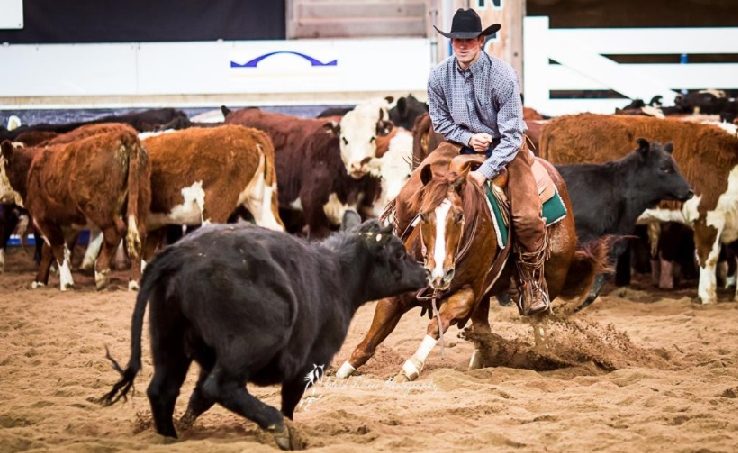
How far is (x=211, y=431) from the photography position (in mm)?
5516

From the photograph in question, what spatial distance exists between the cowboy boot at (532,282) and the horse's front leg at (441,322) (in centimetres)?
52

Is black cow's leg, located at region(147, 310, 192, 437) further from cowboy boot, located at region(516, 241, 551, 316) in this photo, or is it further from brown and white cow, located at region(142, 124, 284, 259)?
brown and white cow, located at region(142, 124, 284, 259)

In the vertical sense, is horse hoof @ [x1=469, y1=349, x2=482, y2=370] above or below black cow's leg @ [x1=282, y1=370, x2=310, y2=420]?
below

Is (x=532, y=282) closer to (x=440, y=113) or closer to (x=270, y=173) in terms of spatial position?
(x=440, y=113)

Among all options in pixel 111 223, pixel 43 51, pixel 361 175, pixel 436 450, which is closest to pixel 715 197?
pixel 361 175

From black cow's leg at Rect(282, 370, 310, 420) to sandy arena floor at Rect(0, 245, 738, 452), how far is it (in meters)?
0.16

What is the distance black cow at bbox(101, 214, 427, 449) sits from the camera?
4.91 m

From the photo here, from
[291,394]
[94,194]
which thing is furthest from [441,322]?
[94,194]

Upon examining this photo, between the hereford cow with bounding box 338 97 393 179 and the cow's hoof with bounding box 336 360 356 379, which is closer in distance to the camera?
the cow's hoof with bounding box 336 360 356 379

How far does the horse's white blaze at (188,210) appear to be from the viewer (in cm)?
1241

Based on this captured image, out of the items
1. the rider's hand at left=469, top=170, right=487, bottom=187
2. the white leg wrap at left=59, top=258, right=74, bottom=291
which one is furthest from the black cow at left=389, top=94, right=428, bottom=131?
the rider's hand at left=469, top=170, right=487, bottom=187

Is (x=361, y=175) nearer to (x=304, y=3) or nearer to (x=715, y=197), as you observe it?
(x=715, y=197)

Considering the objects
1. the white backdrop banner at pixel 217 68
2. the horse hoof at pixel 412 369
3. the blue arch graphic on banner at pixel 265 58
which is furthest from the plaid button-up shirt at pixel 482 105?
the blue arch graphic on banner at pixel 265 58

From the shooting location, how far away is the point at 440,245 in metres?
6.51
